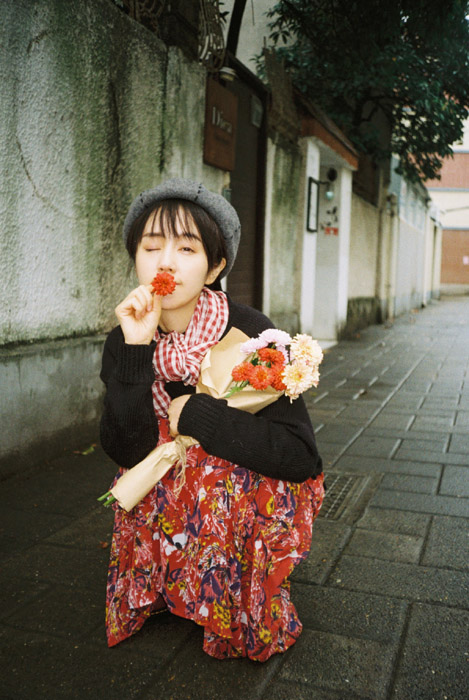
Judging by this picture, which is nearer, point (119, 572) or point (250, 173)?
point (119, 572)

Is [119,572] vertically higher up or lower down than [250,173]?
lower down

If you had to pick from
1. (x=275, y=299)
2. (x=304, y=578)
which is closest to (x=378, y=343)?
(x=275, y=299)

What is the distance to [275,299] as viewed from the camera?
8.71m

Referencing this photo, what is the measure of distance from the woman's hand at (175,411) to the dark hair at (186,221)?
1.43 feet

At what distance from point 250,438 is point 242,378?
0.58 feet

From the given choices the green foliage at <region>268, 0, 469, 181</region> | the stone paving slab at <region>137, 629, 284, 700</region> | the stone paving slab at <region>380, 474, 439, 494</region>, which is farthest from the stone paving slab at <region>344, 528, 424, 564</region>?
the green foliage at <region>268, 0, 469, 181</region>

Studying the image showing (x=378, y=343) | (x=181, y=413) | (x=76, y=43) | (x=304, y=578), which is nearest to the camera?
(x=181, y=413)

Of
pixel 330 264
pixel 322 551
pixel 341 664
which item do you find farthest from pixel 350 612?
pixel 330 264

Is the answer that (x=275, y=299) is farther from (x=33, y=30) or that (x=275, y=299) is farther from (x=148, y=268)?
(x=148, y=268)

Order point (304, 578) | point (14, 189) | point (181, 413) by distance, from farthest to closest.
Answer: point (14, 189), point (304, 578), point (181, 413)

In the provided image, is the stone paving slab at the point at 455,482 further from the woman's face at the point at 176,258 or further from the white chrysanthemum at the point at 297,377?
the woman's face at the point at 176,258

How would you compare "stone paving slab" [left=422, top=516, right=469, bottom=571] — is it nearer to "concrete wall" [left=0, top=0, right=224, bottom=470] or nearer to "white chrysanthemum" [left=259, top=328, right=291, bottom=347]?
"white chrysanthemum" [left=259, top=328, right=291, bottom=347]

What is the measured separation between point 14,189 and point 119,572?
2404mm

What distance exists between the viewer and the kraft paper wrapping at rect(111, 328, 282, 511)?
1.97 metres
